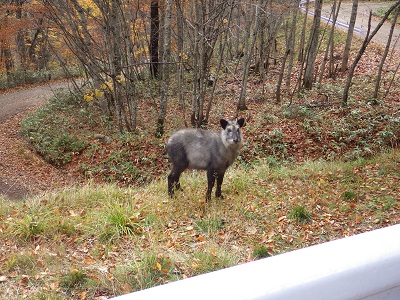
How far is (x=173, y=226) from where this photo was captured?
5.52 m

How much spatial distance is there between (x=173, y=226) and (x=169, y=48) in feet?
24.7

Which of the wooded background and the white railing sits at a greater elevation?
the white railing

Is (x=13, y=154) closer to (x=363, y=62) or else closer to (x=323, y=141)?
(x=323, y=141)

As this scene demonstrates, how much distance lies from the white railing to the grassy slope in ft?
8.82

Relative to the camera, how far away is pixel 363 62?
1764 cm

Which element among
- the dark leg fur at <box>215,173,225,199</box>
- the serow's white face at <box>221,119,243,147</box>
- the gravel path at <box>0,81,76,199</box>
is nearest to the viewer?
the serow's white face at <box>221,119,243,147</box>

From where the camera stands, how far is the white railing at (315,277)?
38.9 inches

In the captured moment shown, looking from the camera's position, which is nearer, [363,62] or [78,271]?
[78,271]

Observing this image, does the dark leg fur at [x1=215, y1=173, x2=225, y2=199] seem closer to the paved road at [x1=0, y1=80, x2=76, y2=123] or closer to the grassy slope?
the grassy slope

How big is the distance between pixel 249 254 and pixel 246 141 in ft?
22.8

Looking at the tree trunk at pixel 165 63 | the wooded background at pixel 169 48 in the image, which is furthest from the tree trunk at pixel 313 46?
the tree trunk at pixel 165 63

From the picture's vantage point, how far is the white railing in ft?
3.24

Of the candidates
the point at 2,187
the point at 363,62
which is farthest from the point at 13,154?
the point at 363,62

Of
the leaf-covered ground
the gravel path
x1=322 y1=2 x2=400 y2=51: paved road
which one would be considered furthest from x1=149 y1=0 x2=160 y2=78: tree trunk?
x1=322 y1=2 x2=400 y2=51: paved road
